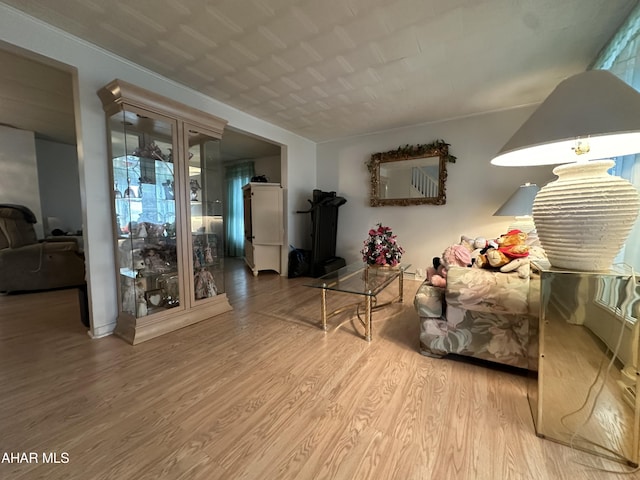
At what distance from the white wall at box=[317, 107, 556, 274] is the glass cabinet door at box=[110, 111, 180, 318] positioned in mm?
2881

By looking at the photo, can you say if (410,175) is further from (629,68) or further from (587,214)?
(587,214)

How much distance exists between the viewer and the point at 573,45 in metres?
1.96

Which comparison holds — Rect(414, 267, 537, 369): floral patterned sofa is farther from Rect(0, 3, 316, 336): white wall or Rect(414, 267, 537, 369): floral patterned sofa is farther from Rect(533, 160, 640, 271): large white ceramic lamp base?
Rect(0, 3, 316, 336): white wall

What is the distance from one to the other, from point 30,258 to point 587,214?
532cm

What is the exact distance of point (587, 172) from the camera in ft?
3.29

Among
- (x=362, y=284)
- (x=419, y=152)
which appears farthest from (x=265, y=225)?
(x=419, y=152)

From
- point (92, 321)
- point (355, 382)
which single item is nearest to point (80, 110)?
point (92, 321)

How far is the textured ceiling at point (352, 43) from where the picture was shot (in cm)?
162

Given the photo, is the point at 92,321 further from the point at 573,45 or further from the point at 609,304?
the point at 573,45

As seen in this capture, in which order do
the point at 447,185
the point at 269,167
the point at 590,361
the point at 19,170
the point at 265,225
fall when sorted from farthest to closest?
the point at 269,167 < the point at 265,225 < the point at 19,170 < the point at 447,185 < the point at 590,361

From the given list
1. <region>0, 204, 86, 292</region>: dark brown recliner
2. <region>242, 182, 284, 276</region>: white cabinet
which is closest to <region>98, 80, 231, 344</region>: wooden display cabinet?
<region>242, 182, 284, 276</region>: white cabinet

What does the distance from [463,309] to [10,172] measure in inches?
250

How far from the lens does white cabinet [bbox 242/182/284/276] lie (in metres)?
4.27

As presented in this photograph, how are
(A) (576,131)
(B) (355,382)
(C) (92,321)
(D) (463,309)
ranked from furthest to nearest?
1. (C) (92,321)
2. (D) (463,309)
3. (B) (355,382)
4. (A) (576,131)
